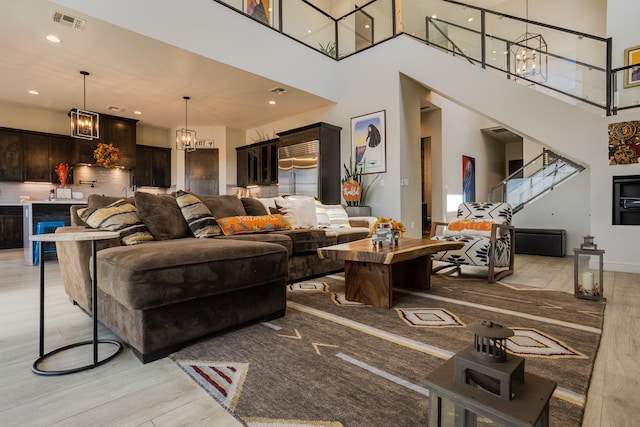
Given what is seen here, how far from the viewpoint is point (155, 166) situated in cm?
821

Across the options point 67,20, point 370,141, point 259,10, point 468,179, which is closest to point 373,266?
point 370,141

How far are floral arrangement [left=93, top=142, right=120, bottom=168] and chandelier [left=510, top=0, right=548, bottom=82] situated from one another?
7781mm

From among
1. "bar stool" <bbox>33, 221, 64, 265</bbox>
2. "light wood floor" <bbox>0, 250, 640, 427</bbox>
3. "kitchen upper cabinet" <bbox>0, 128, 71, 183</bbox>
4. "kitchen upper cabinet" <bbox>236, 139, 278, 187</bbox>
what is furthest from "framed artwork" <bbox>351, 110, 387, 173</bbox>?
"kitchen upper cabinet" <bbox>0, 128, 71, 183</bbox>

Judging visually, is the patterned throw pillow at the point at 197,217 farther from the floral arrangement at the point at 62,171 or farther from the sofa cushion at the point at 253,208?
the floral arrangement at the point at 62,171

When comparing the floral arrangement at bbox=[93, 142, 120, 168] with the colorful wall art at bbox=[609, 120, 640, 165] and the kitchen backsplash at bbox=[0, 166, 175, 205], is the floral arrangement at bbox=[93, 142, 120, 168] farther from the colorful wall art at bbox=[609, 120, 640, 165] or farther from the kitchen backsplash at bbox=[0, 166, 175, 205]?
the colorful wall art at bbox=[609, 120, 640, 165]

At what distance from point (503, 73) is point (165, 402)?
19.3 feet

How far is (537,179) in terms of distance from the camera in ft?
19.7

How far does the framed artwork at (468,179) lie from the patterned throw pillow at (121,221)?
7.31m

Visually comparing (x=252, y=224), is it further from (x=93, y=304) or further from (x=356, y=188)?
(x=356, y=188)

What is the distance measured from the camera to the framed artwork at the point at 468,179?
7988 mm

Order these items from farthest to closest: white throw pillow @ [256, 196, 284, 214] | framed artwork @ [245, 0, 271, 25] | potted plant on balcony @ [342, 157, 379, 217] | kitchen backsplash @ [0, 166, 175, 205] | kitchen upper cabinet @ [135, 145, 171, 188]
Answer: kitchen upper cabinet @ [135, 145, 171, 188], kitchen backsplash @ [0, 166, 175, 205], potted plant on balcony @ [342, 157, 379, 217], framed artwork @ [245, 0, 271, 25], white throw pillow @ [256, 196, 284, 214]

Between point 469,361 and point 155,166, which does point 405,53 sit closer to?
point 469,361

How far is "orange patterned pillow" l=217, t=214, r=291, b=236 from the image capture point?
125 inches

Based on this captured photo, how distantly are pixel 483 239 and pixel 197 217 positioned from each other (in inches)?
116
